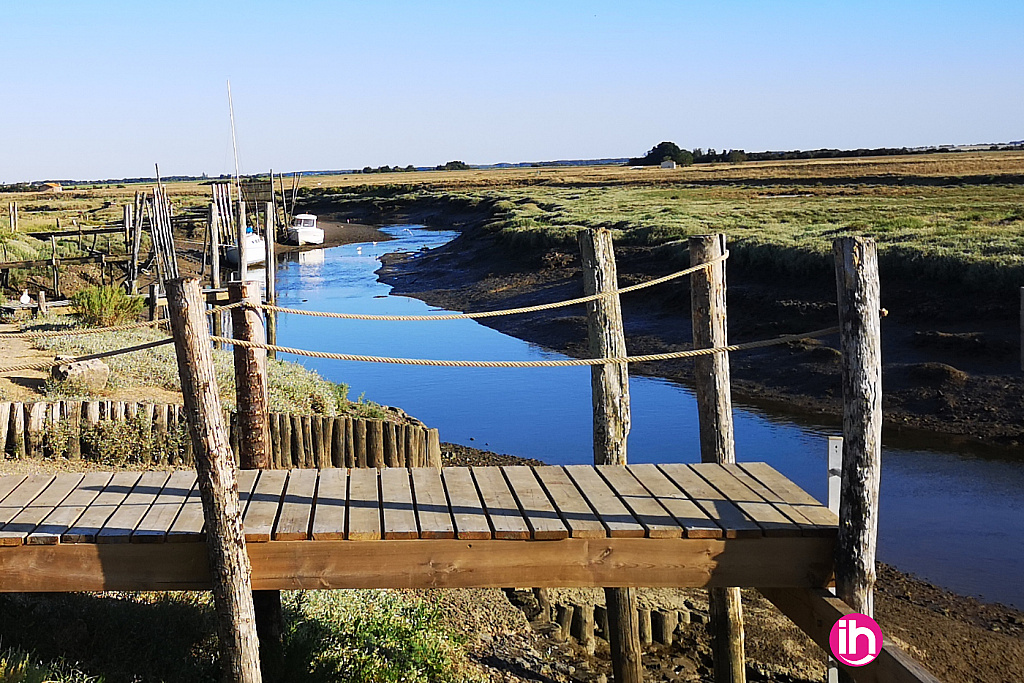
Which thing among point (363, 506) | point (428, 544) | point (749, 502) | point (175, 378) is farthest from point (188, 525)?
point (175, 378)

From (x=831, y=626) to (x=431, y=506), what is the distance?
6.07ft

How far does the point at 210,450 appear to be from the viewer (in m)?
4.25

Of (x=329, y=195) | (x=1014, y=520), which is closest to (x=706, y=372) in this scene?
(x=1014, y=520)

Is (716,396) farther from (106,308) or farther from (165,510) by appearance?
(106,308)

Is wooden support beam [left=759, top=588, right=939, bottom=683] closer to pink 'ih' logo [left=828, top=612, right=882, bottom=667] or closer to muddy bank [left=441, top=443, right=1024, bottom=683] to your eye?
pink 'ih' logo [left=828, top=612, right=882, bottom=667]

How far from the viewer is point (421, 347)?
62.4ft

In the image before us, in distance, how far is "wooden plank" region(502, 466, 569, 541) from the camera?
4.45 m

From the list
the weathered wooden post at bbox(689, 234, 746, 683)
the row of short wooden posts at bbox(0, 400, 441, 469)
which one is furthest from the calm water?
the row of short wooden posts at bbox(0, 400, 441, 469)

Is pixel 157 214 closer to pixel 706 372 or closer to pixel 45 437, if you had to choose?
pixel 45 437

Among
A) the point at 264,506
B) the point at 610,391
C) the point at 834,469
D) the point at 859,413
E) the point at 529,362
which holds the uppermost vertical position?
the point at 529,362

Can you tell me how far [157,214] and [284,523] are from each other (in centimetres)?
1569

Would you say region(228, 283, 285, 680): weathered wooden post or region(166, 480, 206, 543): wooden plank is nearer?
region(166, 480, 206, 543): wooden plank

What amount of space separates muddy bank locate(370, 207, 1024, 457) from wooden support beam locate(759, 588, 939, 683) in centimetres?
780

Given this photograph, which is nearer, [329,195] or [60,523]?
[60,523]
